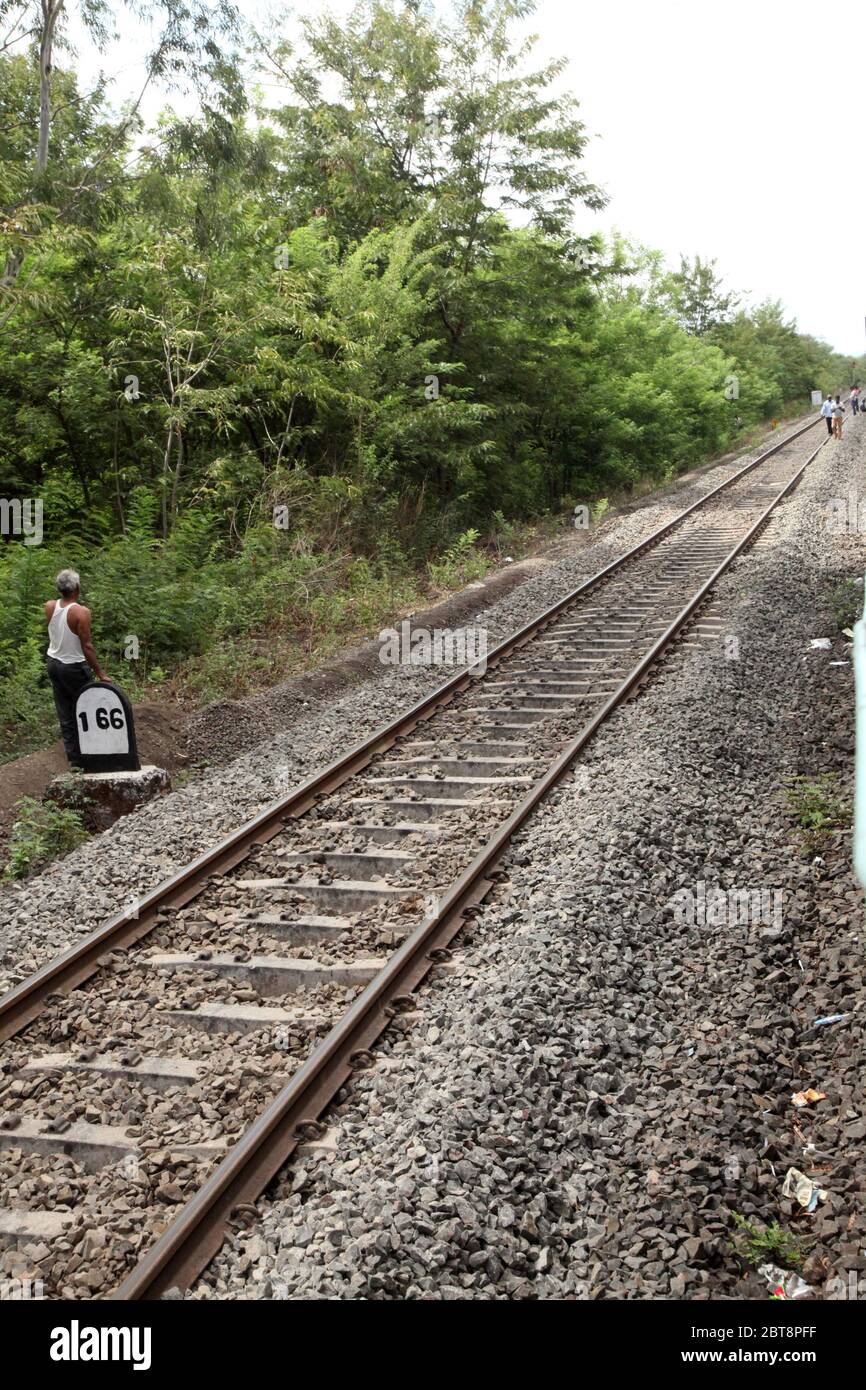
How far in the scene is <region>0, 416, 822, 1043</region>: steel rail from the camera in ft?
18.2

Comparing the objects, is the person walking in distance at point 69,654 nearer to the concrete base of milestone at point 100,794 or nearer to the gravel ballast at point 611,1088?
the concrete base of milestone at point 100,794

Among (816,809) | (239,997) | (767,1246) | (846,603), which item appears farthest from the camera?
(846,603)

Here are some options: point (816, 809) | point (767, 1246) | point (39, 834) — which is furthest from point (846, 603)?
point (767, 1246)

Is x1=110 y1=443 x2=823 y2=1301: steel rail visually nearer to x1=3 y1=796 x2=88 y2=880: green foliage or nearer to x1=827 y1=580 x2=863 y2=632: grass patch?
x1=3 y1=796 x2=88 y2=880: green foliage

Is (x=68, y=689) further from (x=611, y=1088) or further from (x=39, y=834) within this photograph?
(x=611, y=1088)

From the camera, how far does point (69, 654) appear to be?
29.6 ft

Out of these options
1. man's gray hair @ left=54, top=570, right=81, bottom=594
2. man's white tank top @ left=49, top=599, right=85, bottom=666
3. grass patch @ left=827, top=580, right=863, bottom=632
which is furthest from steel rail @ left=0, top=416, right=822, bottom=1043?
grass patch @ left=827, top=580, right=863, bottom=632

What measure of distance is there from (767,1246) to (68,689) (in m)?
7.13

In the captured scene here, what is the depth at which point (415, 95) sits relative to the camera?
21.4 meters

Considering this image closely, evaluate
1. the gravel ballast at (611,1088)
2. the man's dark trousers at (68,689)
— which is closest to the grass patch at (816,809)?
the gravel ballast at (611,1088)

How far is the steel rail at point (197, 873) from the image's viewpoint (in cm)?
555

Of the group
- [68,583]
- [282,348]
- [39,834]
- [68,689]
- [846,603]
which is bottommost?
[39,834]

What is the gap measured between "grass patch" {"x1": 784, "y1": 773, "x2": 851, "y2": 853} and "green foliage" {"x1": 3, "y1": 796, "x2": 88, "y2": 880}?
5.49m

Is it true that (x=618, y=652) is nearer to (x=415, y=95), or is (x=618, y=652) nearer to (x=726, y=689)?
(x=726, y=689)
